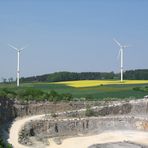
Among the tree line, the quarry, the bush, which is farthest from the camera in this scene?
the tree line

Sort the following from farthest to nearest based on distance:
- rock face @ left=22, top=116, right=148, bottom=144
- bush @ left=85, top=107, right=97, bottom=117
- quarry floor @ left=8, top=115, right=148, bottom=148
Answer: bush @ left=85, top=107, right=97, bottom=117, rock face @ left=22, top=116, right=148, bottom=144, quarry floor @ left=8, top=115, right=148, bottom=148

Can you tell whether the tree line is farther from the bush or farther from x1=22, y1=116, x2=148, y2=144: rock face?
x1=22, y1=116, x2=148, y2=144: rock face

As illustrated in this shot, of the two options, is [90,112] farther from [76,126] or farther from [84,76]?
[84,76]

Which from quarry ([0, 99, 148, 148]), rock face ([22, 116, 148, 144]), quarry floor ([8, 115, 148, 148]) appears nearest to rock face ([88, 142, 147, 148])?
quarry ([0, 99, 148, 148])

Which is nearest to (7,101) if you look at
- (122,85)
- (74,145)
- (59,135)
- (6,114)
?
(6,114)

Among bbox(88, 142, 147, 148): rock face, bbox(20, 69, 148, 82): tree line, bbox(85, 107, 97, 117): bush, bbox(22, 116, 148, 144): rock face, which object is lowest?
bbox(88, 142, 147, 148): rock face

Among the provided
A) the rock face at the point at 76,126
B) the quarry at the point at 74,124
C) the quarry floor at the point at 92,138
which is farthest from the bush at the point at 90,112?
the quarry floor at the point at 92,138

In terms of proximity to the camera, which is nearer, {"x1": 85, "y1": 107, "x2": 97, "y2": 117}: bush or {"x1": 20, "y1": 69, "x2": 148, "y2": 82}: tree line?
{"x1": 85, "y1": 107, "x2": 97, "y2": 117}: bush

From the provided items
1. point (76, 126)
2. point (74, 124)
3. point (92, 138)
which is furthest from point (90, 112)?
point (92, 138)

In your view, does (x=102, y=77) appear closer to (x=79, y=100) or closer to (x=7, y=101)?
(x=79, y=100)
